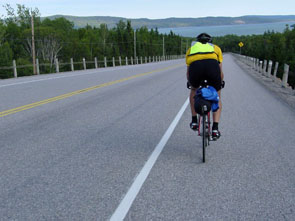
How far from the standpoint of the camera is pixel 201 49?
18.0ft

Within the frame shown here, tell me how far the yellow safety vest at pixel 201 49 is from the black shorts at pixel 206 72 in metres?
0.13

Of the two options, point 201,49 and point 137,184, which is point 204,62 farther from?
point 137,184

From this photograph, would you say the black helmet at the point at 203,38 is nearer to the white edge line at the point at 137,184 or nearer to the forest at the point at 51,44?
the white edge line at the point at 137,184

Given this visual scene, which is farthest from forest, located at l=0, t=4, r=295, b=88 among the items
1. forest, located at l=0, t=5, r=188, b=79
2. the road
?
the road

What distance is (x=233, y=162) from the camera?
5520 millimetres

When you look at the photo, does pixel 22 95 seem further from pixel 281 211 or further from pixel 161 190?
pixel 281 211

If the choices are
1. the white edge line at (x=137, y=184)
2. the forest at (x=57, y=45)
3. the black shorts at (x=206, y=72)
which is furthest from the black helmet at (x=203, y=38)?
the forest at (x=57, y=45)

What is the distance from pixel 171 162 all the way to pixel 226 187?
120 cm

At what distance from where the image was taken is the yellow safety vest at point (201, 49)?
5469mm

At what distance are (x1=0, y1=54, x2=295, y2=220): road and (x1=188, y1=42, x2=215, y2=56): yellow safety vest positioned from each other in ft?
5.19

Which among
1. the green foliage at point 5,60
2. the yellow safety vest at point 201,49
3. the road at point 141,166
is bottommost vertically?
the green foliage at point 5,60

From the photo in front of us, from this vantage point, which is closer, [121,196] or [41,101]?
[121,196]

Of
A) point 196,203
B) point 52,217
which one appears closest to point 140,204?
point 196,203

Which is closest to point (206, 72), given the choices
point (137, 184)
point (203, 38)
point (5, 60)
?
point (203, 38)
